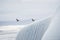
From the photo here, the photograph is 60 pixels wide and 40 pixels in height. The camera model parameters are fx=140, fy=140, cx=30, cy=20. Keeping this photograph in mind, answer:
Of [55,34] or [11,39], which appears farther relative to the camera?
[11,39]

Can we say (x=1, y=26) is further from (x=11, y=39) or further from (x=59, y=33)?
(x=59, y=33)

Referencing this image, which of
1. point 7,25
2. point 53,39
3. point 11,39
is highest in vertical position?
point 53,39

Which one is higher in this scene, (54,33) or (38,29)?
(54,33)

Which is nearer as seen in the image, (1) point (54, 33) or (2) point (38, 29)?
(1) point (54, 33)

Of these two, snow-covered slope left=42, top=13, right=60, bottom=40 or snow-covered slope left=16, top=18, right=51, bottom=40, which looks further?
snow-covered slope left=16, top=18, right=51, bottom=40

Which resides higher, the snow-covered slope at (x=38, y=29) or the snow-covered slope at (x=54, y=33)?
the snow-covered slope at (x=54, y=33)

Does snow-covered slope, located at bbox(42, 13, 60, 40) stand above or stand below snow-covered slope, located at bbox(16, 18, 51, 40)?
above

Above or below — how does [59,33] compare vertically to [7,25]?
above

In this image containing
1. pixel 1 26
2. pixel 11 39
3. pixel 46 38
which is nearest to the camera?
pixel 46 38

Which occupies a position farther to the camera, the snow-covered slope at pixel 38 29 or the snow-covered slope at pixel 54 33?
the snow-covered slope at pixel 38 29

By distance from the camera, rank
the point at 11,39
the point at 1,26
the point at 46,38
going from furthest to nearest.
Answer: the point at 1,26 → the point at 11,39 → the point at 46,38

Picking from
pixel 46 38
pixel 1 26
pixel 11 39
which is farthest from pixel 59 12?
pixel 1 26
